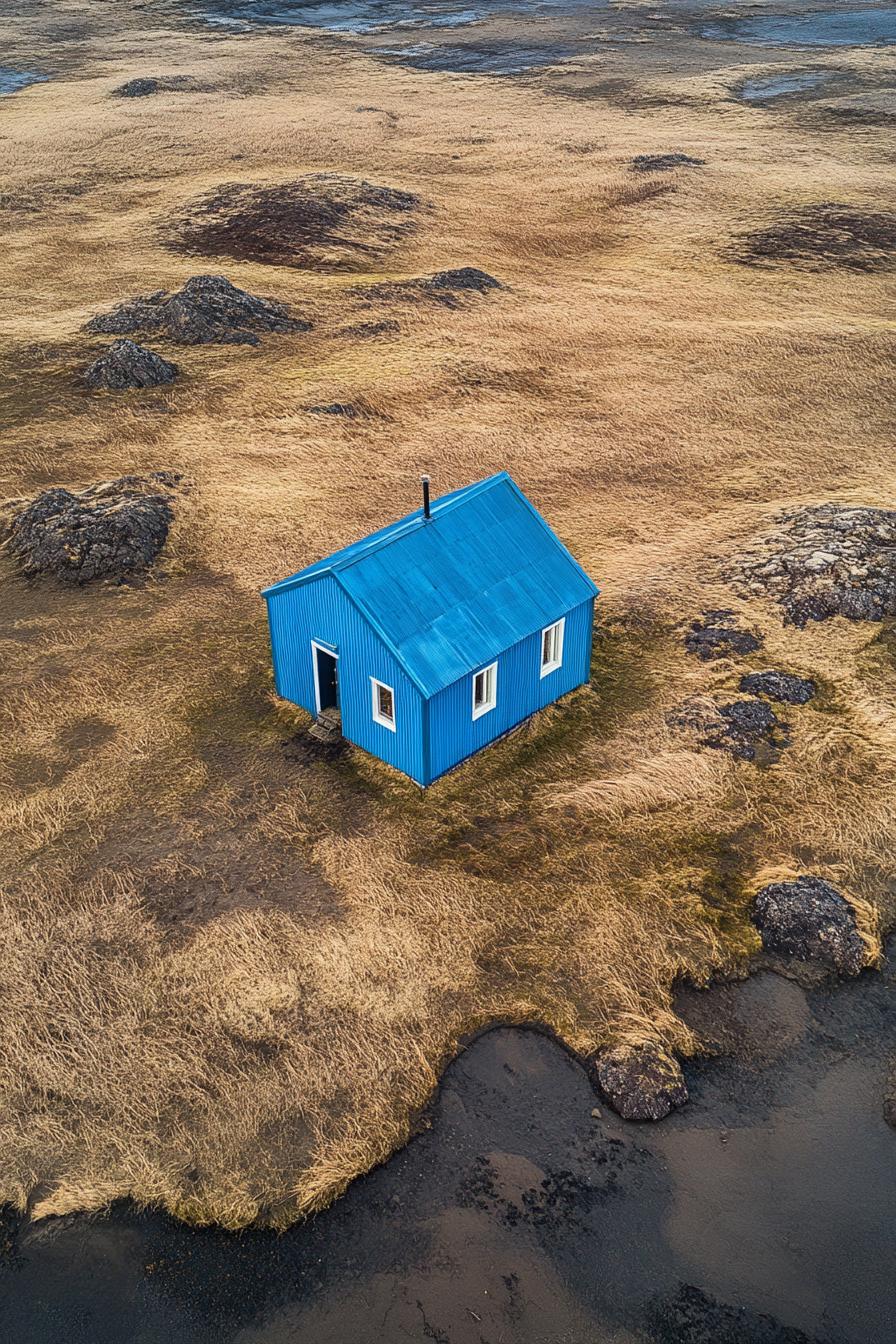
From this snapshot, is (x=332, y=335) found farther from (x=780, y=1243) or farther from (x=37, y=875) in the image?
(x=780, y=1243)

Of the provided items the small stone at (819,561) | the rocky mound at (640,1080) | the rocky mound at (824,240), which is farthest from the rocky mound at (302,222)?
the rocky mound at (640,1080)

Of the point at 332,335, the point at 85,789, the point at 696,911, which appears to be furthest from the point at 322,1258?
the point at 332,335

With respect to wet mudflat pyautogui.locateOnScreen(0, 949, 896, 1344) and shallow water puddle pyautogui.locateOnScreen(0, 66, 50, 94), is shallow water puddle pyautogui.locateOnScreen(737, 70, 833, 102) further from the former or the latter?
wet mudflat pyautogui.locateOnScreen(0, 949, 896, 1344)

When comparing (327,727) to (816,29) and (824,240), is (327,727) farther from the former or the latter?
(816,29)

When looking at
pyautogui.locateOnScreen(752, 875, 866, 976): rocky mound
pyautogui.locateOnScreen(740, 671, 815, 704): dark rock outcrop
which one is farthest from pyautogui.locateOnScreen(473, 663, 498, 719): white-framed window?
pyautogui.locateOnScreen(752, 875, 866, 976): rocky mound

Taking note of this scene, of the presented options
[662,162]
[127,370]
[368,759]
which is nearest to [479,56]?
[662,162]

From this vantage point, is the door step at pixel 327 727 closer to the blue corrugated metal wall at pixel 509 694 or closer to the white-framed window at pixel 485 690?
the blue corrugated metal wall at pixel 509 694

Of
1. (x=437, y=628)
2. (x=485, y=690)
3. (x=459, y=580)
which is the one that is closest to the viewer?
(x=437, y=628)
